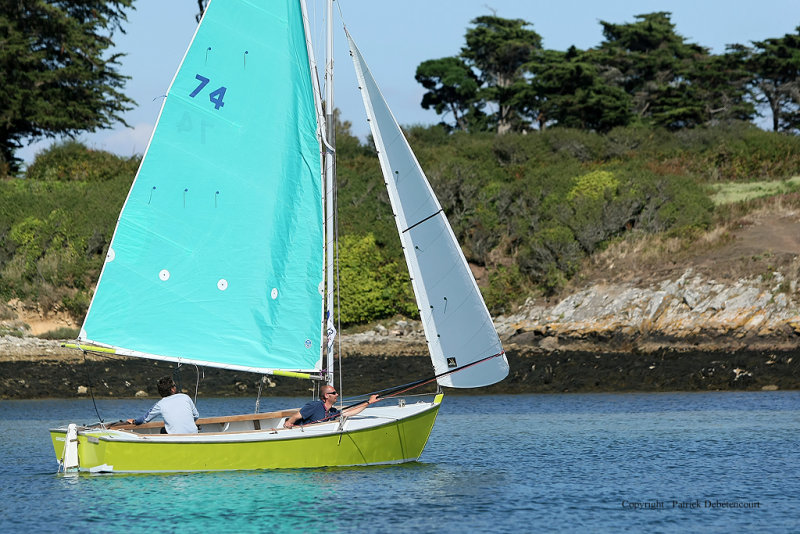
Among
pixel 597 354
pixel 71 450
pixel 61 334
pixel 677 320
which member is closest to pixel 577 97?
pixel 677 320

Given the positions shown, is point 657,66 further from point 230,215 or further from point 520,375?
point 230,215

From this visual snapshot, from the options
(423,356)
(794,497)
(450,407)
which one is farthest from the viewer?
(423,356)

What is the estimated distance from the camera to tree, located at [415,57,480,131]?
94.3m

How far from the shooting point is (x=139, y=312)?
21.6 meters

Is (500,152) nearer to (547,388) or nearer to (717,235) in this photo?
(717,235)

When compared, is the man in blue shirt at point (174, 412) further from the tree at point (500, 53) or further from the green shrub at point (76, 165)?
the tree at point (500, 53)

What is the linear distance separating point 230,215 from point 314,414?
4.39 meters

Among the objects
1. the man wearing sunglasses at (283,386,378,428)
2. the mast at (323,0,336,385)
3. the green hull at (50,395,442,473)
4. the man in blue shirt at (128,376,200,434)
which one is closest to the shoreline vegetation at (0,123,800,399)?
the green hull at (50,395,442,473)

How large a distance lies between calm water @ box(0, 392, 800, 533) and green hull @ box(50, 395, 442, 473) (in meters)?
0.37

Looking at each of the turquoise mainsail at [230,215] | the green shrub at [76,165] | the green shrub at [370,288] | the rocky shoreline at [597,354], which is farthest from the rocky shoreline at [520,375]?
the green shrub at [76,165]

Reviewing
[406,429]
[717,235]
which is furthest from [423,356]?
[406,429]

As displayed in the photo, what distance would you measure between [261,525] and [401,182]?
24.3ft

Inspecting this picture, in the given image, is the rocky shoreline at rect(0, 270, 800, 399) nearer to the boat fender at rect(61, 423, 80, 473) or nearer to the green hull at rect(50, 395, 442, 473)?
the boat fender at rect(61, 423, 80, 473)

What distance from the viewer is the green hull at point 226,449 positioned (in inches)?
808
